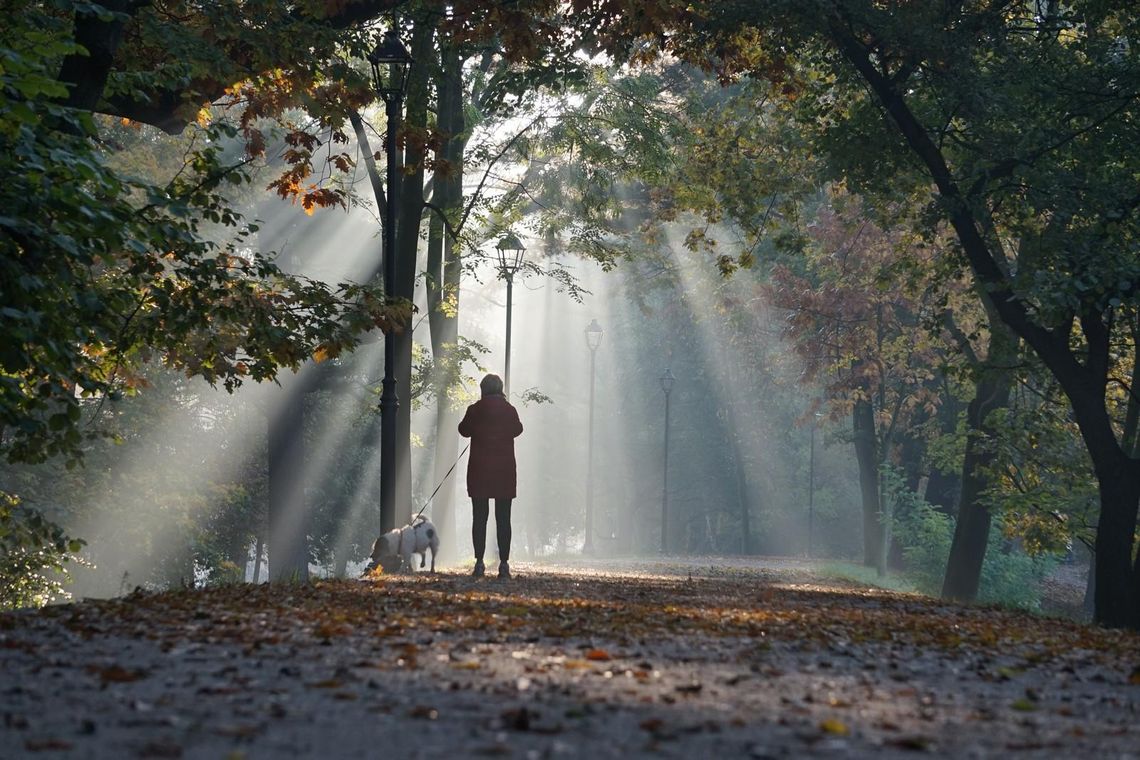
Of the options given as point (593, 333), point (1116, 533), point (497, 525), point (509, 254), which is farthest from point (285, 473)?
point (1116, 533)

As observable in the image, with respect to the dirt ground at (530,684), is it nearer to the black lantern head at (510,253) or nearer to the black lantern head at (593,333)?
the black lantern head at (510,253)

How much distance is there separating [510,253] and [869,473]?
13.9m

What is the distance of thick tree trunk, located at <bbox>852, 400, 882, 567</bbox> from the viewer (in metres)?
35.6

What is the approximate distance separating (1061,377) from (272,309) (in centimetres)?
856

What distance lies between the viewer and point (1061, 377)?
1559 centimetres

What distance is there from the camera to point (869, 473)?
36.2 meters

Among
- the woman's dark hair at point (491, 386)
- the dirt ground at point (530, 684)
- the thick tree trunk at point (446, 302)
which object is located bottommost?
the dirt ground at point (530, 684)

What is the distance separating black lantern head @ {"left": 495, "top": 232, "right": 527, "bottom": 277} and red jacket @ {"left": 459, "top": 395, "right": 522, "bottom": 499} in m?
10.8

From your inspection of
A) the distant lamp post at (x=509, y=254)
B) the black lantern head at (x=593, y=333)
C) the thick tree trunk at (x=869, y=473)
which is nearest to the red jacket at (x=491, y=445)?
the distant lamp post at (x=509, y=254)

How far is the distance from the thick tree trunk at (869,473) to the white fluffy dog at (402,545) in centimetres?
1976

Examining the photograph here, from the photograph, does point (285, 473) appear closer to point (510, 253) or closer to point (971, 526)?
point (510, 253)

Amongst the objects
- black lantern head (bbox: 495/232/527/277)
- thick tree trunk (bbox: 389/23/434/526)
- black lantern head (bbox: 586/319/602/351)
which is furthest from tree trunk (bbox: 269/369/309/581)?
black lantern head (bbox: 586/319/602/351)

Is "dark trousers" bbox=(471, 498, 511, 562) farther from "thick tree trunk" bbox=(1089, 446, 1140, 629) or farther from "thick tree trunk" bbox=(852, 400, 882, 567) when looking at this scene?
"thick tree trunk" bbox=(852, 400, 882, 567)

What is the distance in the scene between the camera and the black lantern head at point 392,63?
52.4 ft
